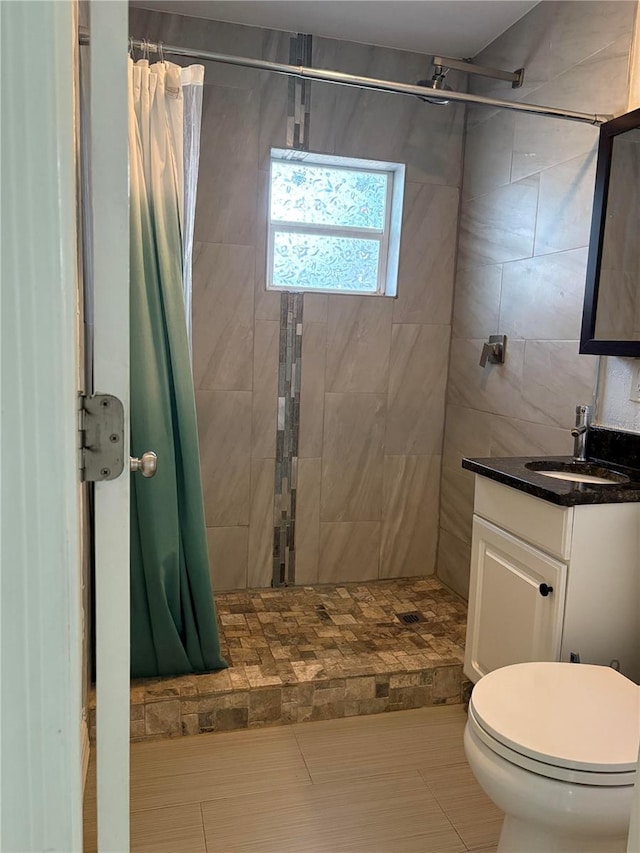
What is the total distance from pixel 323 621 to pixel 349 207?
6.25 ft

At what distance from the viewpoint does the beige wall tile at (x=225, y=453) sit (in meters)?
2.89

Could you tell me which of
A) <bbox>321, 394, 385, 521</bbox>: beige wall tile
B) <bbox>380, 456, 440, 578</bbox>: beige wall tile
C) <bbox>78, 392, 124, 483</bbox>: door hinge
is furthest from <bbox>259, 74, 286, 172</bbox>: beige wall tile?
<bbox>78, 392, 124, 483</bbox>: door hinge

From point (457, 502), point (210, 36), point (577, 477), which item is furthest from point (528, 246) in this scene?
point (210, 36)

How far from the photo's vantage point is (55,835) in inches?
24.0

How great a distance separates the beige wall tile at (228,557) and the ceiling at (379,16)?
2.20 meters

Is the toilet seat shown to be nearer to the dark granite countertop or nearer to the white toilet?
the white toilet

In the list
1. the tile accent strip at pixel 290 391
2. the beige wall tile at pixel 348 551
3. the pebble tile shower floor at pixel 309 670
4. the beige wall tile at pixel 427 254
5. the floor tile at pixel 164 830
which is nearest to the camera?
the floor tile at pixel 164 830

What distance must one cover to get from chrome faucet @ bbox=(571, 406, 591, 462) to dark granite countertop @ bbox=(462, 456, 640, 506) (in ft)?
0.12

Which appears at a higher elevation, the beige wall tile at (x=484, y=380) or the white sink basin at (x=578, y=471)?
the beige wall tile at (x=484, y=380)

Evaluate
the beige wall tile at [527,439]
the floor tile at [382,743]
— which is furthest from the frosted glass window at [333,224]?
the floor tile at [382,743]

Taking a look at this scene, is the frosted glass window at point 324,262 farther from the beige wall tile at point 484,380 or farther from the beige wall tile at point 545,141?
the beige wall tile at point 545,141

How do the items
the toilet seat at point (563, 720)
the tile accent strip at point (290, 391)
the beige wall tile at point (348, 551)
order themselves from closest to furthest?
the toilet seat at point (563, 720) < the tile accent strip at point (290, 391) < the beige wall tile at point (348, 551)

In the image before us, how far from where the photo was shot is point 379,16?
2602mm

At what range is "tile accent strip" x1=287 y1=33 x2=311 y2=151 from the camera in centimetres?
279
